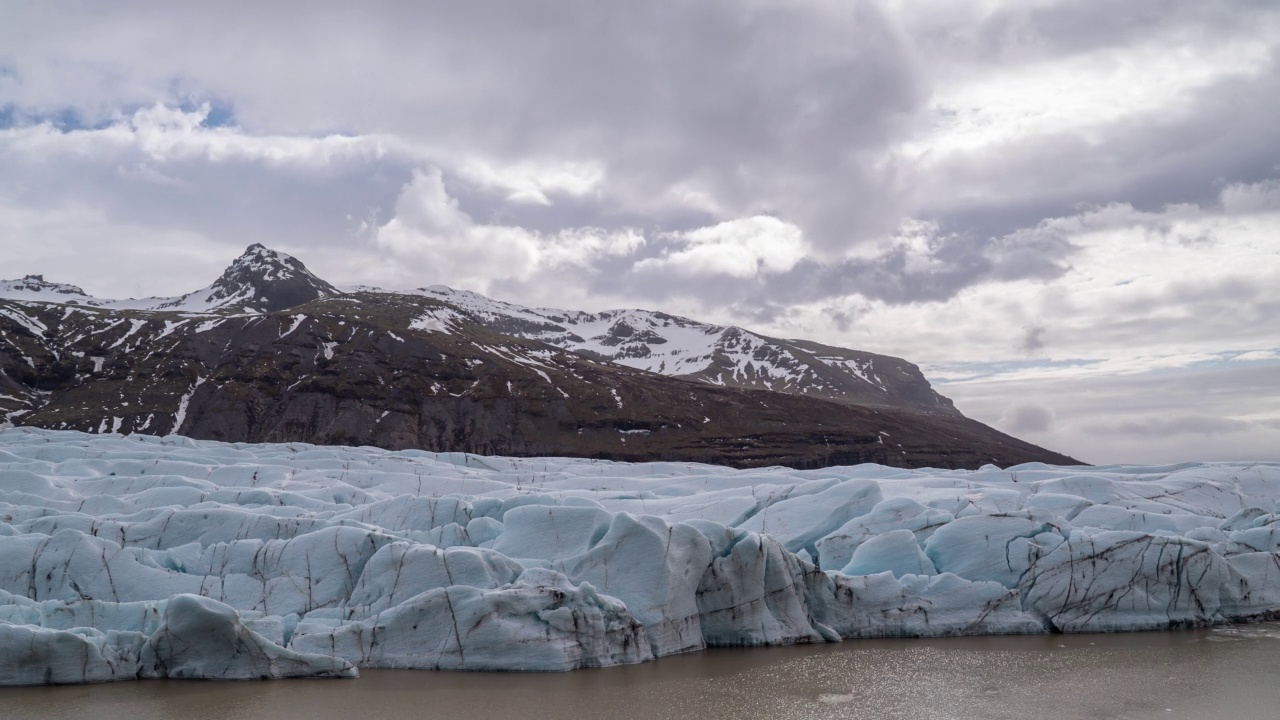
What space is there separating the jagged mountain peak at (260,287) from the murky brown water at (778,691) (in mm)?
161753

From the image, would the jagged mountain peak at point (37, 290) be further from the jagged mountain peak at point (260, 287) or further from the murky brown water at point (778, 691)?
the murky brown water at point (778, 691)

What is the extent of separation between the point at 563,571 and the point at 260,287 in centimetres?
17349

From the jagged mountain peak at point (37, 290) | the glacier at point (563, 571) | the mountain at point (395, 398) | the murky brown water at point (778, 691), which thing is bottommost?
the murky brown water at point (778, 691)

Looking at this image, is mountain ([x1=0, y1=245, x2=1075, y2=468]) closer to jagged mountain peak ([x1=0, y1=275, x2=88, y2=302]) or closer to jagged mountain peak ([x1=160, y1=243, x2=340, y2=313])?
jagged mountain peak ([x1=160, y1=243, x2=340, y2=313])

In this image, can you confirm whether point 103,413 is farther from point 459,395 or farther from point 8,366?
point 459,395

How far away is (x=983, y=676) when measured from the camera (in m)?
13.3

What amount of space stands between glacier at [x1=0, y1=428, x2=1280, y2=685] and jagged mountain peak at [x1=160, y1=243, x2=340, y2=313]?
156 meters

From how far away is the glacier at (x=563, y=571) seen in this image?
524 inches

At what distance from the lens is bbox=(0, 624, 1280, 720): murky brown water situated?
37.2ft

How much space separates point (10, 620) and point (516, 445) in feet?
255

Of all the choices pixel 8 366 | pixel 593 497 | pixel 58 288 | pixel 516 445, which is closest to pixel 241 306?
pixel 58 288

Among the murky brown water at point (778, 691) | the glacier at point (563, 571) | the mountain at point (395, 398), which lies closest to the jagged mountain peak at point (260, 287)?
the mountain at point (395, 398)

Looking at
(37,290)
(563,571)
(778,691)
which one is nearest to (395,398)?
(563,571)

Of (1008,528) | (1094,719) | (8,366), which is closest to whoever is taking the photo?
(1094,719)
